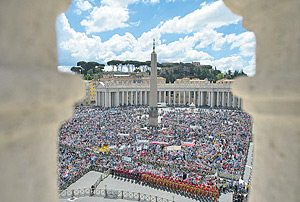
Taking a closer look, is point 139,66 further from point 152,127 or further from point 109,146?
point 109,146

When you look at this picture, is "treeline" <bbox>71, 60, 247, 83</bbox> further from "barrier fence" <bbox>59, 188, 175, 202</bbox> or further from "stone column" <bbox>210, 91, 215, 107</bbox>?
"barrier fence" <bbox>59, 188, 175, 202</bbox>

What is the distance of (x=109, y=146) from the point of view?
83.3 ft
